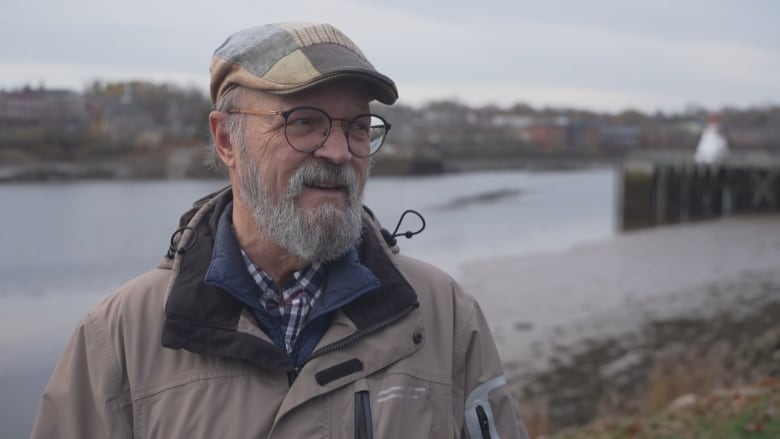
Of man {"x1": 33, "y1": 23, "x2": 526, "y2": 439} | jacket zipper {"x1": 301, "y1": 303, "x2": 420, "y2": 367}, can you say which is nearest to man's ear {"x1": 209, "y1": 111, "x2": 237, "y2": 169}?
man {"x1": 33, "y1": 23, "x2": 526, "y2": 439}

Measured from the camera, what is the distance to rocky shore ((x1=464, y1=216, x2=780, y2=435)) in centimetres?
943

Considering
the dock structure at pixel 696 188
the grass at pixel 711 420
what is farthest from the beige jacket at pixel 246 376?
the dock structure at pixel 696 188

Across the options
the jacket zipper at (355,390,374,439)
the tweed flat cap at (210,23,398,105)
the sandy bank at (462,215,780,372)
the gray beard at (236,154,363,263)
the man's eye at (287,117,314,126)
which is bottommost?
the sandy bank at (462,215,780,372)

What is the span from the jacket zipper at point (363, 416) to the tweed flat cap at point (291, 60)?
746 millimetres

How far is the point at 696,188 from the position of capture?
131ft

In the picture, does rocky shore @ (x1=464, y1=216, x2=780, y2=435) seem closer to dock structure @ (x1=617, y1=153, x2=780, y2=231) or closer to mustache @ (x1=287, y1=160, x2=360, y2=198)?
mustache @ (x1=287, y1=160, x2=360, y2=198)

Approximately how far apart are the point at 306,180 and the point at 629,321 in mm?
13822

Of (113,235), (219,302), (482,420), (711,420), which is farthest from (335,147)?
(113,235)

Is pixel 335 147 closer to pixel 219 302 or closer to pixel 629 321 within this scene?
pixel 219 302

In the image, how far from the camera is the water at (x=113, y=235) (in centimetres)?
1234

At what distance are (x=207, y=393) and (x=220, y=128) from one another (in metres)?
0.73

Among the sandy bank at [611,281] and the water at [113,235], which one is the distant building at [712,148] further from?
the sandy bank at [611,281]

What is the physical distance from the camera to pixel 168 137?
124 feet

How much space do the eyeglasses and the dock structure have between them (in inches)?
1464
